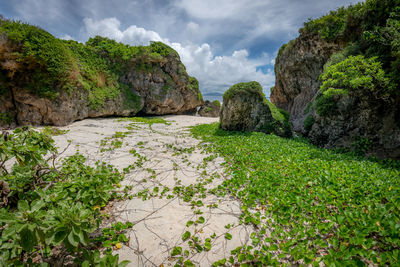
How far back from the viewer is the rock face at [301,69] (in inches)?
597

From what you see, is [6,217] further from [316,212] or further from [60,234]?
[316,212]

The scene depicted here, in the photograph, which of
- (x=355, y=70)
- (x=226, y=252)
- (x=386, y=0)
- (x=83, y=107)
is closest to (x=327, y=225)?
(x=226, y=252)

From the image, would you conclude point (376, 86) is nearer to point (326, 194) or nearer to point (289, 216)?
point (326, 194)

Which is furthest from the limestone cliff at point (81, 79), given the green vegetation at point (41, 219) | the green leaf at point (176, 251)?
the green leaf at point (176, 251)

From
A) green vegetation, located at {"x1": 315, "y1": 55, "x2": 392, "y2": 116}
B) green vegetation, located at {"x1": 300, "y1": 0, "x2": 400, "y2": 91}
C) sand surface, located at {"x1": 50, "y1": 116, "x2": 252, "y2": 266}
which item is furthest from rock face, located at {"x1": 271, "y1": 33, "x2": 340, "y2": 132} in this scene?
sand surface, located at {"x1": 50, "y1": 116, "x2": 252, "y2": 266}

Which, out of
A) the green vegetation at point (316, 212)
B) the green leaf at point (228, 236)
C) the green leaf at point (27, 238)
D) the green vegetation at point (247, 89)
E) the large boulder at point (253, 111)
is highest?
the green vegetation at point (247, 89)

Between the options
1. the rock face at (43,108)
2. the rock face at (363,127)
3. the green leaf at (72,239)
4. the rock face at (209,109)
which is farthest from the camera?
the rock face at (209,109)

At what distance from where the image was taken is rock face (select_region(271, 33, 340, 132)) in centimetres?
1516

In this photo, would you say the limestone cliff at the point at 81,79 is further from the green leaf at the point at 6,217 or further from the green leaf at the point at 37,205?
the green leaf at the point at 6,217

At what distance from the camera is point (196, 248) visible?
3045mm

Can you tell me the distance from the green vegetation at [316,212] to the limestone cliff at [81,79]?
16.0 metres

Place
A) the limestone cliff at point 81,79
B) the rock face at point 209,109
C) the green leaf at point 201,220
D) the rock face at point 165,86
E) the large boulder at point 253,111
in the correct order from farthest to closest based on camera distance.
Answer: the rock face at point 209,109 → the rock face at point 165,86 → the large boulder at point 253,111 → the limestone cliff at point 81,79 → the green leaf at point 201,220

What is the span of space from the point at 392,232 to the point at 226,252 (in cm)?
269

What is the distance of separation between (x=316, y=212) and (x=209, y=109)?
1165 inches
